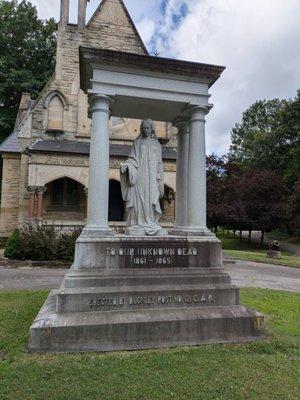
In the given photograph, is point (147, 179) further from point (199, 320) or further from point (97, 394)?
point (97, 394)

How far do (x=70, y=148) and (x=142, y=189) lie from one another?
1472 centimetres

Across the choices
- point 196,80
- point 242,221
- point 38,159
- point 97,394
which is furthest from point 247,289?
point 242,221

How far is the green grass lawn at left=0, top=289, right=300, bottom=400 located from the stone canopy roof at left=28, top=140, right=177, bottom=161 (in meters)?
15.2

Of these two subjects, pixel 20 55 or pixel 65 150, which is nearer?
pixel 65 150

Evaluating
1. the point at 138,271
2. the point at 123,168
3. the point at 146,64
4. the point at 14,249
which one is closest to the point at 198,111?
the point at 146,64

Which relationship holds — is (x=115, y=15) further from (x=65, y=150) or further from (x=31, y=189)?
(x=31, y=189)

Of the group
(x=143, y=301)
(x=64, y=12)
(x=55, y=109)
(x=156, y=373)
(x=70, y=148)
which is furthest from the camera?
(x=64, y=12)

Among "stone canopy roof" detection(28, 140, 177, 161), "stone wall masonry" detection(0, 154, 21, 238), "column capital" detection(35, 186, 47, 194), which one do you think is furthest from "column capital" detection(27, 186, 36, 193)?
"stone wall masonry" detection(0, 154, 21, 238)

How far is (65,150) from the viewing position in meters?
19.7

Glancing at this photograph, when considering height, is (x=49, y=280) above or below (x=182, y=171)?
below

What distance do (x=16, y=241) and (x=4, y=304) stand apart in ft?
28.5

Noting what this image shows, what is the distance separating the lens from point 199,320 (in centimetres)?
514

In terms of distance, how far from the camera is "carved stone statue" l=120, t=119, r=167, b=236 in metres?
6.24

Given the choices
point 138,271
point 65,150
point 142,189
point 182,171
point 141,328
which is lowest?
point 141,328
